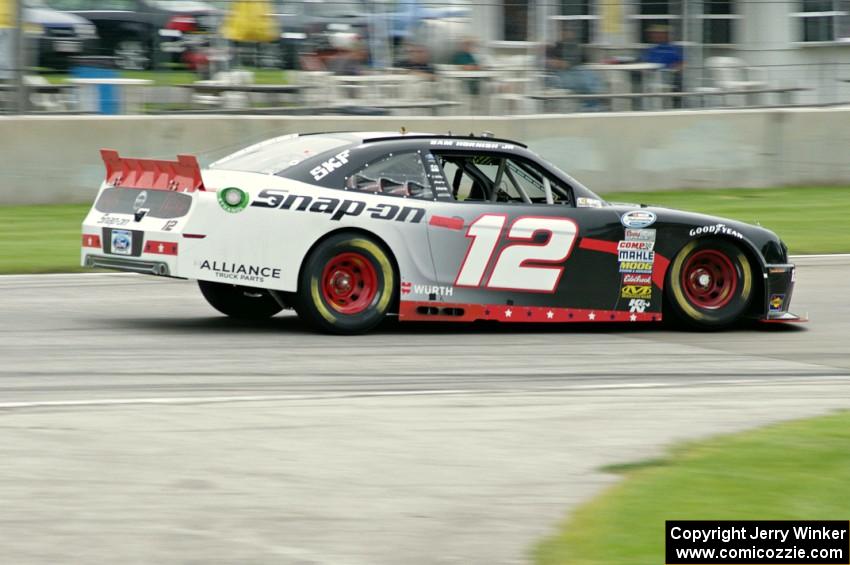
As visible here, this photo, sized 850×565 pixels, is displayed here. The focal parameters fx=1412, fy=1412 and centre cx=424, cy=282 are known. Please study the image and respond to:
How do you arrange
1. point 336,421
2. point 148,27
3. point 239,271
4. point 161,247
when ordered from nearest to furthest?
point 336,421, point 161,247, point 239,271, point 148,27

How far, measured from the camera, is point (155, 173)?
9586 mm

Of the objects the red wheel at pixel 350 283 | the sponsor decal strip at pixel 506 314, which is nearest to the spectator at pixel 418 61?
the sponsor decal strip at pixel 506 314

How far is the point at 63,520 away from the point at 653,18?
1671 centimetres

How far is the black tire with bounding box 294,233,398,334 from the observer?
9492mm

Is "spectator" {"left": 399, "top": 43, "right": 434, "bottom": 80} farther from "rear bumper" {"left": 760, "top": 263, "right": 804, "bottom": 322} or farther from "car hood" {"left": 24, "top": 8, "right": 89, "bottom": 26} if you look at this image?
"rear bumper" {"left": 760, "top": 263, "right": 804, "bottom": 322}

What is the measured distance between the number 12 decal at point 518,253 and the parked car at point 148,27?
9.03 m

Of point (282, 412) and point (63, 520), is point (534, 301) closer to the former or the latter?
point (282, 412)

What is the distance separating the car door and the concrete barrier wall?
321 inches

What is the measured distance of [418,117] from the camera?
736 inches

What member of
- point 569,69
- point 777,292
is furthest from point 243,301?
point 569,69

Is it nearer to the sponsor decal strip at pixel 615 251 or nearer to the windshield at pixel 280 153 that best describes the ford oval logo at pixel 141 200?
the windshield at pixel 280 153

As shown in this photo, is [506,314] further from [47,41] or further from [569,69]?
[569,69]

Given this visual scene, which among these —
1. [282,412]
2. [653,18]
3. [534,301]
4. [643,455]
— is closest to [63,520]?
[282,412]

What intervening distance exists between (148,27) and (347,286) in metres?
9.27
